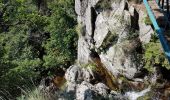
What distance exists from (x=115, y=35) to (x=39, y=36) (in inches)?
379

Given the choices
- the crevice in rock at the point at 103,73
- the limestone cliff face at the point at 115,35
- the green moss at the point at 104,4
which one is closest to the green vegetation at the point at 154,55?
the limestone cliff face at the point at 115,35

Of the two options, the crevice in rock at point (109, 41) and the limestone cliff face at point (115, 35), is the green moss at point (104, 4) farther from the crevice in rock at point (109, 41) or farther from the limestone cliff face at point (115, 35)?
the crevice in rock at point (109, 41)

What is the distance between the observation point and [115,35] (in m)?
10.8

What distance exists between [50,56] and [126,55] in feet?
25.1

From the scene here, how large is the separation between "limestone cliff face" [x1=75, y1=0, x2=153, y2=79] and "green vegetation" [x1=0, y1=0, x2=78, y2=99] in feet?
11.9

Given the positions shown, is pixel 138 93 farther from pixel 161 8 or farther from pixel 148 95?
pixel 161 8

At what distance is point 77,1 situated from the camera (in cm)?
1403

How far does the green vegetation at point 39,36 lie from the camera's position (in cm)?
1669

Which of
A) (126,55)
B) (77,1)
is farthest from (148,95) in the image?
(77,1)

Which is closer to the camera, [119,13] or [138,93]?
[138,93]

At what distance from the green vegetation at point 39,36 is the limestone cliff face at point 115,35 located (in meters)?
3.64

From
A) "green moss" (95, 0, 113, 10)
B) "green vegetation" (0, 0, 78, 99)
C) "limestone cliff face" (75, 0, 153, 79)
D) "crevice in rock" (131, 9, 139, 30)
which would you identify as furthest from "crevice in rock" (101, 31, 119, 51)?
"green vegetation" (0, 0, 78, 99)

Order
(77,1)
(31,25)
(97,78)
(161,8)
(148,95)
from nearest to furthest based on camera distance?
1. (148,95)
2. (161,8)
3. (97,78)
4. (77,1)
5. (31,25)

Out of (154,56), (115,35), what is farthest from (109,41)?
(154,56)
